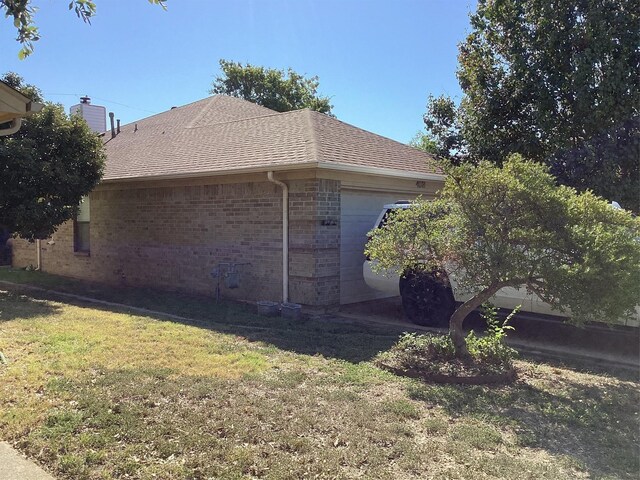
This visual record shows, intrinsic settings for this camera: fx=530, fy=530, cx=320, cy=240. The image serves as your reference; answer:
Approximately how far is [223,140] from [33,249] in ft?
28.1

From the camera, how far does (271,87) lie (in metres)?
36.1

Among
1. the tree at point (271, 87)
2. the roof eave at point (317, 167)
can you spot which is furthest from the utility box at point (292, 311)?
the tree at point (271, 87)

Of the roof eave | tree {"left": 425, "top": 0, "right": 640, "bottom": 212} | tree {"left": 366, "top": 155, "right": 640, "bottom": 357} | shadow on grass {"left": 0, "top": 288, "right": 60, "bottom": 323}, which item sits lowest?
shadow on grass {"left": 0, "top": 288, "right": 60, "bottom": 323}

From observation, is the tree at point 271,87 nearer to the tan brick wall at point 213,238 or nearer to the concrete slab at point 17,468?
the tan brick wall at point 213,238

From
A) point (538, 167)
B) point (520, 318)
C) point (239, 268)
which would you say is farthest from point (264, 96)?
point (538, 167)

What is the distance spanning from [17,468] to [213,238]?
314 inches

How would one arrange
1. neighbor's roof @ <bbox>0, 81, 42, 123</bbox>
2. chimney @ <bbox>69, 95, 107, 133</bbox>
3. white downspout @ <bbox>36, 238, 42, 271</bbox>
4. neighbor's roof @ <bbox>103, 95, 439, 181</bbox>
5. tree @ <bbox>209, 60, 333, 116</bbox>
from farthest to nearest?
tree @ <bbox>209, 60, 333, 116</bbox>, chimney @ <bbox>69, 95, 107, 133</bbox>, white downspout @ <bbox>36, 238, 42, 271</bbox>, neighbor's roof @ <bbox>103, 95, 439, 181</bbox>, neighbor's roof @ <bbox>0, 81, 42, 123</bbox>

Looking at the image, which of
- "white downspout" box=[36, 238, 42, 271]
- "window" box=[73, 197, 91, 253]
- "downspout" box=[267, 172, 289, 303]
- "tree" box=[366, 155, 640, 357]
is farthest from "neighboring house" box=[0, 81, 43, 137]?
"white downspout" box=[36, 238, 42, 271]

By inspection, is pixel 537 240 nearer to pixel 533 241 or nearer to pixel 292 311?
pixel 533 241

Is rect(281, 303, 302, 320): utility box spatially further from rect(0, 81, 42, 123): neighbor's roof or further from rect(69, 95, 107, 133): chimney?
rect(69, 95, 107, 133): chimney

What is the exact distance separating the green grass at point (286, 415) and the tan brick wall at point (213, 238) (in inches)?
114

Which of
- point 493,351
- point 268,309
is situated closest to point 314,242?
point 268,309

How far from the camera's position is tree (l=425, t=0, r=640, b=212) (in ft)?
33.4

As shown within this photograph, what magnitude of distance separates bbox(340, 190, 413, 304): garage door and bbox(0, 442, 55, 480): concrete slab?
6963 millimetres
